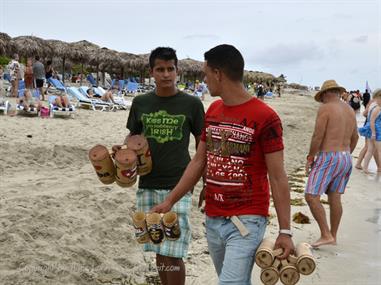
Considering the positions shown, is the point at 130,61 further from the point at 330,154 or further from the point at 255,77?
the point at 255,77

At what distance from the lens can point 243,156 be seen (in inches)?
93.5

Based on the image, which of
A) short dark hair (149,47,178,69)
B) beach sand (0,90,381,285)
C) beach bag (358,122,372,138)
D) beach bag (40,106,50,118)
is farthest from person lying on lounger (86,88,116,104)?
short dark hair (149,47,178,69)

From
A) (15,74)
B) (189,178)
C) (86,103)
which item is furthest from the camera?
(15,74)

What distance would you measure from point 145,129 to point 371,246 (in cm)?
308

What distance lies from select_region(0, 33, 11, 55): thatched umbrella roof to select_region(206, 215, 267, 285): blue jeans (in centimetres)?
2040

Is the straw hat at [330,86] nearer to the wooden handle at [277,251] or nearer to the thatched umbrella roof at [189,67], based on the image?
the wooden handle at [277,251]

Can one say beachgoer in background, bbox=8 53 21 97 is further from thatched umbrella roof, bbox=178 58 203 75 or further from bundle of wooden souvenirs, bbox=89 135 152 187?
thatched umbrella roof, bbox=178 58 203 75

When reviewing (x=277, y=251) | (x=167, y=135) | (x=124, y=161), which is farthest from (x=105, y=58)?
(x=277, y=251)

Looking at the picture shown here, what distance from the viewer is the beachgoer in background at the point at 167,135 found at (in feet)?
10.2

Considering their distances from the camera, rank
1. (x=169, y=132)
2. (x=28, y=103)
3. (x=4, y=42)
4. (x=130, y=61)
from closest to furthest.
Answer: (x=169, y=132), (x=28, y=103), (x=4, y=42), (x=130, y=61)

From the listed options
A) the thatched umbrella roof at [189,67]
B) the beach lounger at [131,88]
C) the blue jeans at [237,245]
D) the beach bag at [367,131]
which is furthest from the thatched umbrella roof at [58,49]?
the blue jeans at [237,245]

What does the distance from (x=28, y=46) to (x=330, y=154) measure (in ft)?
72.5

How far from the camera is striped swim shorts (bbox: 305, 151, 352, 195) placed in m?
4.55

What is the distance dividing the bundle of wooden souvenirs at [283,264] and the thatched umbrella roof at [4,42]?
67.9 feet
